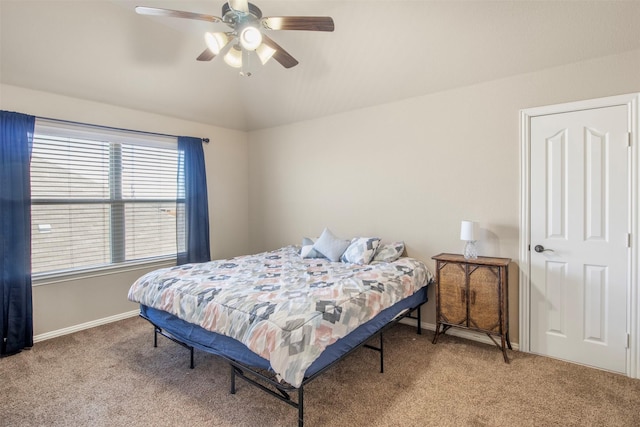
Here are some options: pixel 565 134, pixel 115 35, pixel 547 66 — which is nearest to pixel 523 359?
pixel 565 134

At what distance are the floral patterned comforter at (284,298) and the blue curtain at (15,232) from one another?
117 cm

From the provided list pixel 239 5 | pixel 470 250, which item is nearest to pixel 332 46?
pixel 239 5

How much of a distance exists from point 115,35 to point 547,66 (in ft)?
13.2

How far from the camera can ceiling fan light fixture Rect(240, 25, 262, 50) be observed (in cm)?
212

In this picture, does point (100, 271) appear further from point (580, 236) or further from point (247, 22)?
point (580, 236)

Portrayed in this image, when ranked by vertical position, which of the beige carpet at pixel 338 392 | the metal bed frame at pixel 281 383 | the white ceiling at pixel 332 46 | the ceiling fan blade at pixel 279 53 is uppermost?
the white ceiling at pixel 332 46

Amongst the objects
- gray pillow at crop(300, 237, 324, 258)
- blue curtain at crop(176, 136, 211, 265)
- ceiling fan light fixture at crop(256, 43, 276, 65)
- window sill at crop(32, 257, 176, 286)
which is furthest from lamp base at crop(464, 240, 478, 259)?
window sill at crop(32, 257, 176, 286)

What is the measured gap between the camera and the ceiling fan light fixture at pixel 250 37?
2.12 metres

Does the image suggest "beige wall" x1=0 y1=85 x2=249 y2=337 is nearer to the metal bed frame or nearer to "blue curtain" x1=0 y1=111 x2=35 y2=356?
"blue curtain" x1=0 y1=111 x2=35 y2=356

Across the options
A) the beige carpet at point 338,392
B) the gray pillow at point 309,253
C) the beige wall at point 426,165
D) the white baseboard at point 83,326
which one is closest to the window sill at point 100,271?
the white baseboard at point 83,326

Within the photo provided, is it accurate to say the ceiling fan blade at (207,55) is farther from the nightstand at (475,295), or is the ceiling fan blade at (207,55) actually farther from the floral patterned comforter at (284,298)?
the nightstand at (475,295)

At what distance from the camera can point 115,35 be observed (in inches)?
121

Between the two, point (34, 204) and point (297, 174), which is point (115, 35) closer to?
point (34, 204)

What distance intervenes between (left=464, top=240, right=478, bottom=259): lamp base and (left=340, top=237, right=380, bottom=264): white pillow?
0.90 meters
